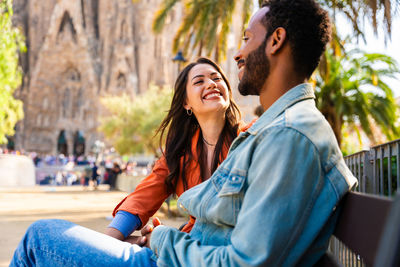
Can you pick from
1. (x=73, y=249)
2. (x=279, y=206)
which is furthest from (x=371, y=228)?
(x=73, y=249)

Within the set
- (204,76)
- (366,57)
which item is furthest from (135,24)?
(204,76)

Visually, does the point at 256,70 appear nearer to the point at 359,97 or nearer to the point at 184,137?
the point at 184,137

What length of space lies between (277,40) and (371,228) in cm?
76

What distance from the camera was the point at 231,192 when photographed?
1.22 m

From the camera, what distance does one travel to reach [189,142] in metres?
2.65

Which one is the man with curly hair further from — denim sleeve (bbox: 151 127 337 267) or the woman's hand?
the woman's hand

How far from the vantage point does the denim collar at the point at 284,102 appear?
1312 mm

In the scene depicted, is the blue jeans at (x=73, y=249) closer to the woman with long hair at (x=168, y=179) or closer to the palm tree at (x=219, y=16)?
the woman with long hair at (x=168, y=179)

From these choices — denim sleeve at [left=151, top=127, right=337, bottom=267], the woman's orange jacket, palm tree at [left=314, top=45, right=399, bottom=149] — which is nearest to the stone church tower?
palm tree at [left=314, top=45, right=399, bottom=149]

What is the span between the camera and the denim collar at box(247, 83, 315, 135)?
4.31ft

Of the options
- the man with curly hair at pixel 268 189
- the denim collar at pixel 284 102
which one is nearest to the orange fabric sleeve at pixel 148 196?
the man with curly hair at pixel 268 189

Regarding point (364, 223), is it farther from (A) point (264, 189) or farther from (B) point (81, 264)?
(B) point (81, 264)

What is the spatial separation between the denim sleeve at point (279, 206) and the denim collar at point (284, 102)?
159 mm

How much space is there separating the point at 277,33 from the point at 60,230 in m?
1.11
